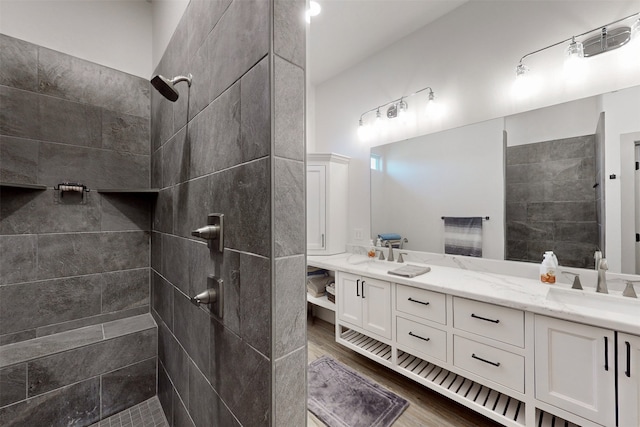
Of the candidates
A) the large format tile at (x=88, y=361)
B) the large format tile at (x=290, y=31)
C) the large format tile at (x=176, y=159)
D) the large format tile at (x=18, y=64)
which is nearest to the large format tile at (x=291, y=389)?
the large format tile at (x=290, y=31)

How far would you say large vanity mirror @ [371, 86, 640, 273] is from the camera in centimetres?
140

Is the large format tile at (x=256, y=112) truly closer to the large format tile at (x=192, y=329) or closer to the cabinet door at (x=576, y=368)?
the large format tile at (x=192, y=329)

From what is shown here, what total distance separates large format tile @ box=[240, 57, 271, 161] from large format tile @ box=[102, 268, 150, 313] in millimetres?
1829

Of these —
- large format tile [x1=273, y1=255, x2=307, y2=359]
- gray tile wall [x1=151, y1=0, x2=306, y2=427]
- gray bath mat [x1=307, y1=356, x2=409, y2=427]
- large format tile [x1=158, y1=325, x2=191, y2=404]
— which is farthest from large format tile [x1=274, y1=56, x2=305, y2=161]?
gray bath mat [x1=307, y1=356, x2=409, y2=427]

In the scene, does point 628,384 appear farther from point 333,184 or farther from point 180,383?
point 333,184

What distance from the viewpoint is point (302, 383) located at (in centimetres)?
74

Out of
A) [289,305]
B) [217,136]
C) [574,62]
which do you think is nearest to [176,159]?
[217,136]

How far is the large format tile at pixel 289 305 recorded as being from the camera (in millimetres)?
684

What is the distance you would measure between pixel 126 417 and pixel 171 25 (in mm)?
2493

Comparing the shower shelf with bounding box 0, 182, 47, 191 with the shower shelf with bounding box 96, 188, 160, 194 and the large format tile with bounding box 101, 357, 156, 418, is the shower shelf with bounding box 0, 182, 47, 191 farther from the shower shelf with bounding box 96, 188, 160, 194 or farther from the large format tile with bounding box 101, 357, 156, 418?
the large format tile with bounding box 101, 357, 156, 418

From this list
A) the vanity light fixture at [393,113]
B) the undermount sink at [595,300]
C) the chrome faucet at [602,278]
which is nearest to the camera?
the undermount sink at [595,300]

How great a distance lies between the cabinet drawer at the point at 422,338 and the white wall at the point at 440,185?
2.44ft

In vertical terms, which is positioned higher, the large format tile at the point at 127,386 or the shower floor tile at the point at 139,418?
the large format tile at the point at 127,386

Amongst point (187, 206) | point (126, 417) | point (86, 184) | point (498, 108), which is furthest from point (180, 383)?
point (498, 108)
